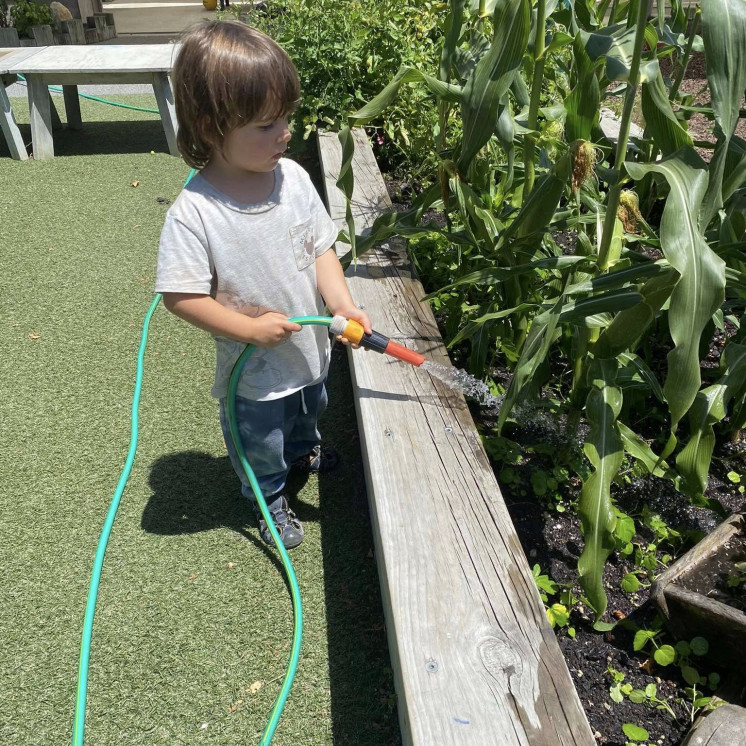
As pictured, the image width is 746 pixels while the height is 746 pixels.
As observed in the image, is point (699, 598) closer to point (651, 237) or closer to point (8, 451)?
point (651, 237)

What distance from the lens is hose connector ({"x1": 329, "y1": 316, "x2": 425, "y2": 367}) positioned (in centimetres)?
174

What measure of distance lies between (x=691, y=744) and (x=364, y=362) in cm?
131

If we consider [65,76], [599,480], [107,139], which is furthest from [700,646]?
[107,139]

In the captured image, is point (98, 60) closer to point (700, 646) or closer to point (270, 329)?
point (270, 329)

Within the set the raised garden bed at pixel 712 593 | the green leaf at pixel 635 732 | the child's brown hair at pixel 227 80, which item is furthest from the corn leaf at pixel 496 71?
the green leaf at pixel 635 732

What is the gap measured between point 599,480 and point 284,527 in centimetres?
92

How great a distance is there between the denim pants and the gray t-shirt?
6 cm

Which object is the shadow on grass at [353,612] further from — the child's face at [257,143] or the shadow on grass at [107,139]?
the shadow on grass at [107,139]

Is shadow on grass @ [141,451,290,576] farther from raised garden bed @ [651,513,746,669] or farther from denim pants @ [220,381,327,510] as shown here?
raised garden bed @ [651,513,746,669]

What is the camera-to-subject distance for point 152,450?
7.79 ft

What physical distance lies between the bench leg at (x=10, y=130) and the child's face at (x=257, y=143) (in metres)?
4.21

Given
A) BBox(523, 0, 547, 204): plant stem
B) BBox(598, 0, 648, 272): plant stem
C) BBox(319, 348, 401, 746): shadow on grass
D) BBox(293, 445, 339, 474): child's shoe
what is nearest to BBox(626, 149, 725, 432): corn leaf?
BBox(598, 0, 648, 272): plant stem

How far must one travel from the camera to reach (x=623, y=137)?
146 centimetres

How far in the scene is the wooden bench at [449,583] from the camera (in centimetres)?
121
